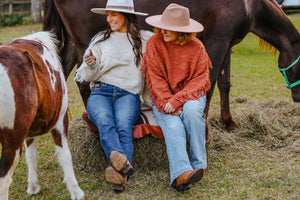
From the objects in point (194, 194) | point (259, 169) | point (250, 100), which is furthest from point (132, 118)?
point (250, 100)

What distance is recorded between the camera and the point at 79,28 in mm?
3562

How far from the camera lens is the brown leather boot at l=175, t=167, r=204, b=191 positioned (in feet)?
8.27

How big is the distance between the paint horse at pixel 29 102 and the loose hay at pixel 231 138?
555 millimetres

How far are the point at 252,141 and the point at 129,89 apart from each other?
1.61 m

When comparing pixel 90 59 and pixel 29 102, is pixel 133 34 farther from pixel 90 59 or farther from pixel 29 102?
pixel 29 102

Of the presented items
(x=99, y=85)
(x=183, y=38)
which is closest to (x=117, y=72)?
(x=99, y=85)

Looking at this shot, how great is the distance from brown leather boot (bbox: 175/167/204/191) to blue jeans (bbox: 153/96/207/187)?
0.18ft

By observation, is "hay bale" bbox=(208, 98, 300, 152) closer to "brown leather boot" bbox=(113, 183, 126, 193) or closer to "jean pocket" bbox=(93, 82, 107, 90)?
"brown leather boot" bbox=(113, 183, 126, 193)

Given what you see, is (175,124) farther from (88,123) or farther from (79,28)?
(79,28)

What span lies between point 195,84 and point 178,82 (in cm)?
16

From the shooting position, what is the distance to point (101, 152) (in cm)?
307

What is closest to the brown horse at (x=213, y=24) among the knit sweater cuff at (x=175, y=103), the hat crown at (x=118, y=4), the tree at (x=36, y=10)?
the hat crown at (x=118, y=4)

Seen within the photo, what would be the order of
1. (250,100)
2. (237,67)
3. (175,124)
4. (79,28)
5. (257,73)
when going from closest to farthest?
(175,124) → (79,28) → (250,100) → (257,73) → (237,67)

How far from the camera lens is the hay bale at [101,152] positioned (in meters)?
3.01
